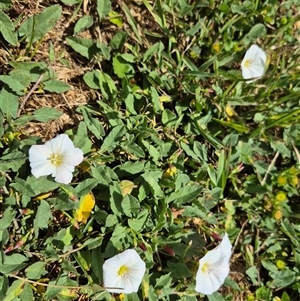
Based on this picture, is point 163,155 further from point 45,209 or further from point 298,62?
point 298,62

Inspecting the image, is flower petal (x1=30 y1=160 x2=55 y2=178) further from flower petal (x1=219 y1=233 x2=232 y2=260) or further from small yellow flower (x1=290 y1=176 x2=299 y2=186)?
small yellow flower (x1=290 y1=176 x2=299 y2=186)

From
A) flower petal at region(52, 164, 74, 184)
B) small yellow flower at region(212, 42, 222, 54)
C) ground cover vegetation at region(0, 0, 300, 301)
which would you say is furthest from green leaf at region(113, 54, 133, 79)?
flower petal at region(52, 164, 74, 184)

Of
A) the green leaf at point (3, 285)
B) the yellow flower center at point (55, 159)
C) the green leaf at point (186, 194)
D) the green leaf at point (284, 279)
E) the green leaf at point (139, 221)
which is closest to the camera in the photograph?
the green leaf at point (3, 285)

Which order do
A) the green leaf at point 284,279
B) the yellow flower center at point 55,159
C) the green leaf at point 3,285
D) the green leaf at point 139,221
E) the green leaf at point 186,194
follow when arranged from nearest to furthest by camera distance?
the green leaf at point 3,285
the yellow flower center at point 55,159
the green leaf at point 139,221
the green leaf at point 186,194
the green leaf at point 284,279

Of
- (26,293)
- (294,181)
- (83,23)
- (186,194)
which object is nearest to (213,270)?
(186,194)

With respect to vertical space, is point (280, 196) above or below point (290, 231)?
above

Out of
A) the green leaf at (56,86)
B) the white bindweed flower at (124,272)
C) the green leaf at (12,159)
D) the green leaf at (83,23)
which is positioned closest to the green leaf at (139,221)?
the white bindweed flower at (124,272)

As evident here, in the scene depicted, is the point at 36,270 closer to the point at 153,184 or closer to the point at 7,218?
the point at 7,218

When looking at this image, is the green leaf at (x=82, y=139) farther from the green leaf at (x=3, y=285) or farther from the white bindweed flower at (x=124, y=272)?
the green leaf at (x=3, y=285)
